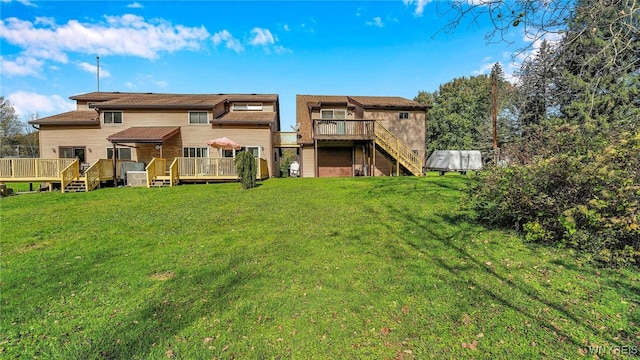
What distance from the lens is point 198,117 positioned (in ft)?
61.6

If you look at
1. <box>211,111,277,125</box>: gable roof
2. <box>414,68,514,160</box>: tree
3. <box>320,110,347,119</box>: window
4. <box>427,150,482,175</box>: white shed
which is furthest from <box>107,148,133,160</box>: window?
<box>414,68,514,160</box>: tree

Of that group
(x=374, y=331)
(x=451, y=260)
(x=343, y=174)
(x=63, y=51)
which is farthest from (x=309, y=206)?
(x=63, y=51)

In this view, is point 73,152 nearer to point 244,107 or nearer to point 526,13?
point 244,107

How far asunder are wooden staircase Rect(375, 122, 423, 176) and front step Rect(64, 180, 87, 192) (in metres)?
15.9

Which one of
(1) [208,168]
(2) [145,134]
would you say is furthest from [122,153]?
(1) [208,168]

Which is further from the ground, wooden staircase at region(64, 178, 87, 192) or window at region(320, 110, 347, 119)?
window at region(320, 110, 347, 119)

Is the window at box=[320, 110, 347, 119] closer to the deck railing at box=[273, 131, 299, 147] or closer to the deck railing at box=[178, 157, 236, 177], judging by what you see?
the deck railing at box=[273, 131, 299, 147]

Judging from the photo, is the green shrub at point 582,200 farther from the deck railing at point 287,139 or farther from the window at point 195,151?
the window at point 195,151

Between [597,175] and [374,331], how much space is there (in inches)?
179

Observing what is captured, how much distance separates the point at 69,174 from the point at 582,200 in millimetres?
18728

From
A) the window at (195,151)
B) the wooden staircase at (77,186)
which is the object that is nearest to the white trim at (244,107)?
the window at (195,151)

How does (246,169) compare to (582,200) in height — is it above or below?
above

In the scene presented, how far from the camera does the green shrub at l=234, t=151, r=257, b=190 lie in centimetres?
1277

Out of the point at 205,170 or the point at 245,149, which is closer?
the point at 205,170
